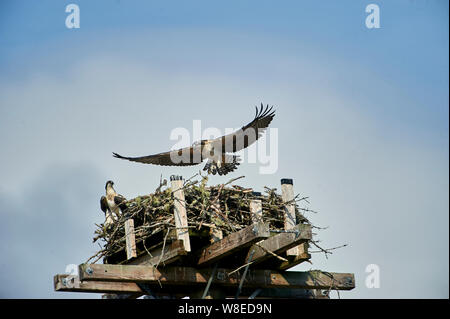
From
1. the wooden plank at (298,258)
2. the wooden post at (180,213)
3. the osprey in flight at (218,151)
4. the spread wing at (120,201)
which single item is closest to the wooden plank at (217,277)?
the wooden plank at (298,258)

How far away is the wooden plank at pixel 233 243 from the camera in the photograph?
9.55 meters

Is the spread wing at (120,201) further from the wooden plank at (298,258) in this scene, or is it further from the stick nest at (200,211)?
the wooden plank at (298,258)

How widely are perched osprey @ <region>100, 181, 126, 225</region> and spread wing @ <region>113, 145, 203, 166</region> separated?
118cm

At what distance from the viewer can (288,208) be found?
10508 mm

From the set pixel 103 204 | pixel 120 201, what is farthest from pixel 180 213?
pixel 103 204

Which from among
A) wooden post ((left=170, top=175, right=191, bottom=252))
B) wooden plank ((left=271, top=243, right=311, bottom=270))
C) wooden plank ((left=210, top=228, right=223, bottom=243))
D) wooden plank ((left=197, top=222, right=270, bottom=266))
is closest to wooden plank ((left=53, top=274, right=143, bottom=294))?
wooden plank ((left=197, top=222, right=270, bottom=266))

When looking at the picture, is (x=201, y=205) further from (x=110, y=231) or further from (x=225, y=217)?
(x=110, y=231)

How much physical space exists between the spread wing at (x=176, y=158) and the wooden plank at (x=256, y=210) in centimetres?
317

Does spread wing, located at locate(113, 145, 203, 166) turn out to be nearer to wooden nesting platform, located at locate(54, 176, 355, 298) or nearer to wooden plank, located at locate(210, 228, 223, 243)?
wooden nesting platform, located at locate(54, 176, 355, 298)

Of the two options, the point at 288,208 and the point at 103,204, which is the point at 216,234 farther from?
the point at 103,204

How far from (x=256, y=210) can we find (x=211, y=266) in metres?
0.80

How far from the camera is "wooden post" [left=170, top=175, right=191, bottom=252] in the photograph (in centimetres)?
1003

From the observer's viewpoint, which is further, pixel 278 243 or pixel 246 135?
pixel 246 135

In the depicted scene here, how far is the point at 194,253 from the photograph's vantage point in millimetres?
10500
